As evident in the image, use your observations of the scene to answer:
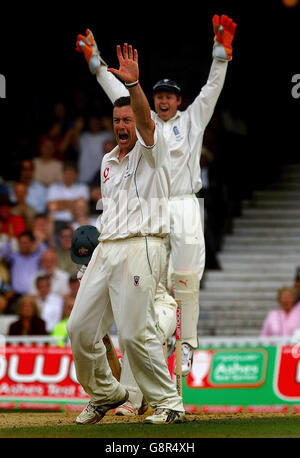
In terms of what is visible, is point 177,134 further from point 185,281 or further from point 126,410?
point 126,410

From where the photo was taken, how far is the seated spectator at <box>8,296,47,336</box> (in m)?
14.1

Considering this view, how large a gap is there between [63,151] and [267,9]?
4256mm

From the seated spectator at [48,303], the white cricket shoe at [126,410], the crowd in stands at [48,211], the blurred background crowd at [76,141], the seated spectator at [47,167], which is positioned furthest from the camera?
the seated spectator at [47,167]

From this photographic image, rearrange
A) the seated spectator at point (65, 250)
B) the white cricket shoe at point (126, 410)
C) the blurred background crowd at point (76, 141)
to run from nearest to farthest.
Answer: the white cricket shoe at point (126, 410), the seated spectator at point (65, 250), the blurred background crowd at point (76, 141)

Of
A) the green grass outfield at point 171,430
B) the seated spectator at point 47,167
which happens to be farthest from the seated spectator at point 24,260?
the green grass outfield at point 171,430

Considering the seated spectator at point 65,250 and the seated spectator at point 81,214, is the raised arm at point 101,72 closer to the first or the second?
the seated spectator at point 65,250

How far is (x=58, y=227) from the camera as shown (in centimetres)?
1608

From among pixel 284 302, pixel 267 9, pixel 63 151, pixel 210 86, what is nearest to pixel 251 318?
pixel 284 302

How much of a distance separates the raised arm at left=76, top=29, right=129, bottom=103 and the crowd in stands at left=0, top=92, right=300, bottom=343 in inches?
195

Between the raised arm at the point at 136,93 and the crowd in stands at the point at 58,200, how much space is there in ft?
22.2

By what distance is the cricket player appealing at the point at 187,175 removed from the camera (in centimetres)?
967

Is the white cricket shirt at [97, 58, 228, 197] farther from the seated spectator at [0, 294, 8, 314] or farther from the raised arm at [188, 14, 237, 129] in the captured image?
the seated spectator at [0, 294, 8, 314]
